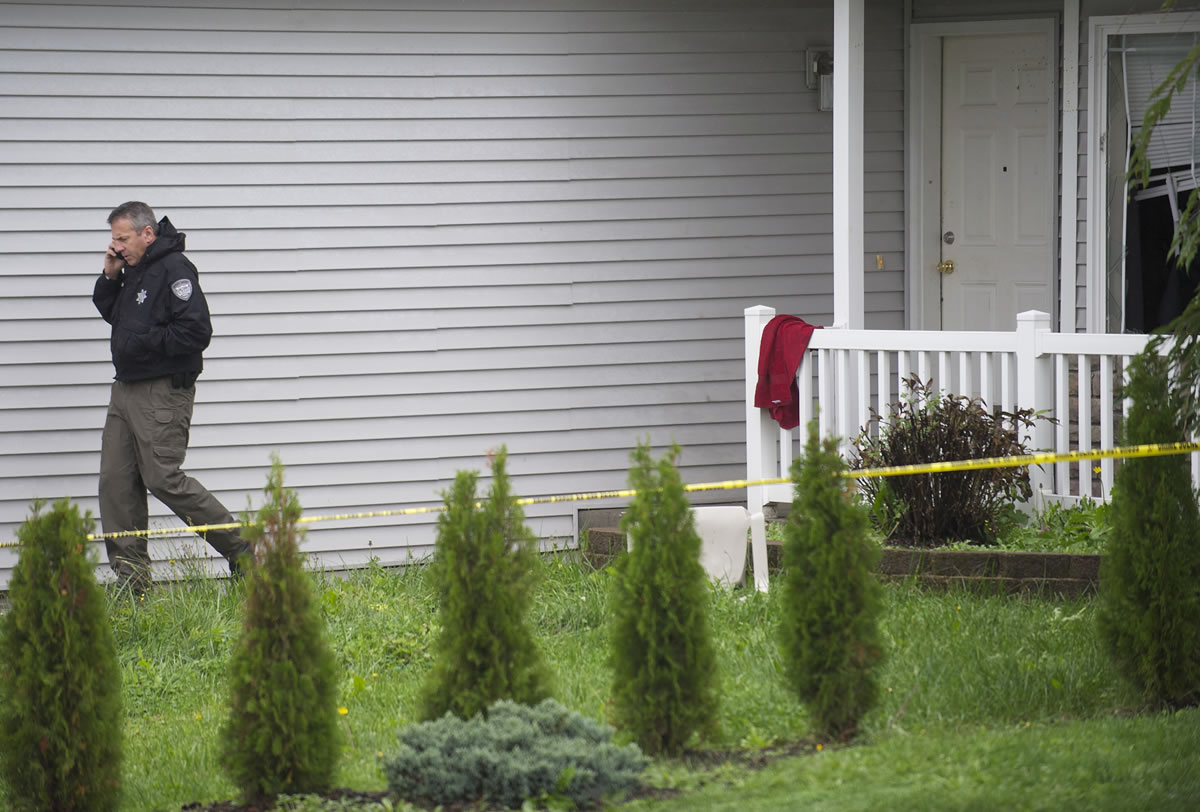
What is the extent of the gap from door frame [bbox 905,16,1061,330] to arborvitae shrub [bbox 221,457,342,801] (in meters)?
6.01

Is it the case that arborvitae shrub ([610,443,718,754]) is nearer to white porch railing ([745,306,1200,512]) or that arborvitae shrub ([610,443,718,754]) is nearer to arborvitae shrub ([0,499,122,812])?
arborvitae shrub ([0,499,122,812])

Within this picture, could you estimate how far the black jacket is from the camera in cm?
686

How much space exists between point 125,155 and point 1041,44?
552 centimetres

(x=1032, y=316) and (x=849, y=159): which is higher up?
(x=849, y=159)

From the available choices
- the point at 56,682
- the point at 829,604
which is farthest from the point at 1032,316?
the point at 56,682

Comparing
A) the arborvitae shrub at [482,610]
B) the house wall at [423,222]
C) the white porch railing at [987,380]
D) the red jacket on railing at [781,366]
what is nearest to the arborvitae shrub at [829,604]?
the arborvitae shrub at [482,610]

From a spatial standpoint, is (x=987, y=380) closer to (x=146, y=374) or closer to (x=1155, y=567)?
(x=1155, y=567)

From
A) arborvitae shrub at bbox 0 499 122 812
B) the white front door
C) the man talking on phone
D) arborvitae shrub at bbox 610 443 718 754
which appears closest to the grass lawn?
arborvitae shrub at bbox 610 443 718 754

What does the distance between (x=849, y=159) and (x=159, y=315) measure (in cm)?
367

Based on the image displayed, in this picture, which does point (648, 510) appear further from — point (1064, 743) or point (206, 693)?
point (206, 693)

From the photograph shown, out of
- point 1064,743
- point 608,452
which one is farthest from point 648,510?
point 608,452

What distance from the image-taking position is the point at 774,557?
6711mm

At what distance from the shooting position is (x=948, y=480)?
6.33 meters

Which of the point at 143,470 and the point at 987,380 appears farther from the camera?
the point at 143,470
